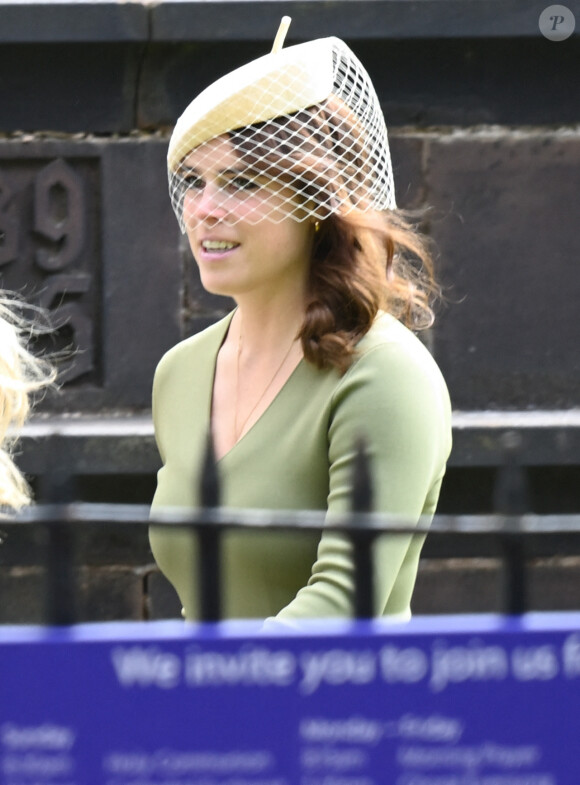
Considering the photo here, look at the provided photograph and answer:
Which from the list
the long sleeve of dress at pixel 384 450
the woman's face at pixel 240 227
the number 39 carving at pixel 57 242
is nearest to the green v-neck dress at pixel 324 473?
the long sleeve of dress at pixel 384 450

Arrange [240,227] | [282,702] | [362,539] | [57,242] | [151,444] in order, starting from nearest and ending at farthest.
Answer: [282,702]
[362,539]
[240,227]
[151,444]
[57,242]

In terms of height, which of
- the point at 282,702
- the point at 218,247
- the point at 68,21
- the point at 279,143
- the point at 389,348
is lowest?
the point at 282,702

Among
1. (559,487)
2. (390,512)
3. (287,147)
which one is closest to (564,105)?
(559,487)

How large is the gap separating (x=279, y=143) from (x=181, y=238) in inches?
96.8

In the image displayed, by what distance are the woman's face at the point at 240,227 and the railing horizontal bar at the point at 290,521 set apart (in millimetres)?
783

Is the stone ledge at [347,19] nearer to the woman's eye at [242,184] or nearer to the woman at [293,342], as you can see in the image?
the woman at [293,342]

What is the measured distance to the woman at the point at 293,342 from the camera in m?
1.95

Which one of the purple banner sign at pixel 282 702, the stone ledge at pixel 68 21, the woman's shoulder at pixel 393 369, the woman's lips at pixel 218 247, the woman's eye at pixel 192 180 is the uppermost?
the stone ledge at pixel 68 21

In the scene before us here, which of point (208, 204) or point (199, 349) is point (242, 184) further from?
point (199, 349)

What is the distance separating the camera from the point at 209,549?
1.45 meters

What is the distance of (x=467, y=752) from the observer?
1320 millimetres

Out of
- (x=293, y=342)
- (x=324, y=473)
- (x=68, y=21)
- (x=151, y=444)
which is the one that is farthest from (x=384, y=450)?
(x=68, y=21)

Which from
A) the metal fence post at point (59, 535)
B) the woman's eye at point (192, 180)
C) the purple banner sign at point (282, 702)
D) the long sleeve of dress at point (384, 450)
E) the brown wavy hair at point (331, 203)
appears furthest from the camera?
the woman's eye at point (192, 180)

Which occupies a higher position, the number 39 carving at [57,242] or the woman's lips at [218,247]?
the woman's lips at [218,247]
